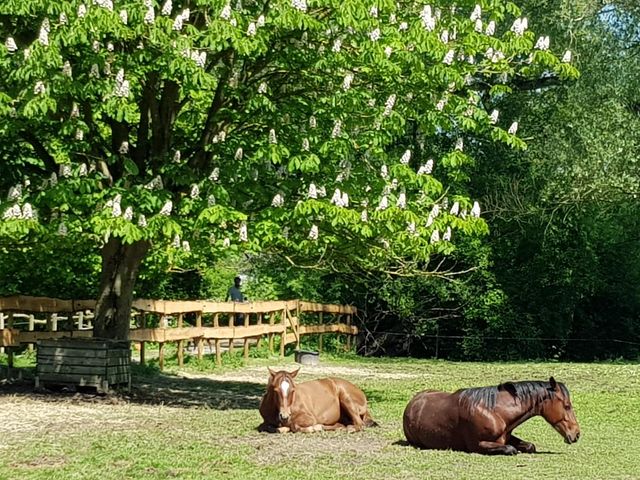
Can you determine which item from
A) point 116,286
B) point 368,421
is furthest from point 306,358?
point 368,421

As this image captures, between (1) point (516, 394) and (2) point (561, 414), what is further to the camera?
(1) point (516, 394)

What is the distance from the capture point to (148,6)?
1352cm

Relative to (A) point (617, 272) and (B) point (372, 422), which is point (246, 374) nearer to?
(B) point (372, 422)

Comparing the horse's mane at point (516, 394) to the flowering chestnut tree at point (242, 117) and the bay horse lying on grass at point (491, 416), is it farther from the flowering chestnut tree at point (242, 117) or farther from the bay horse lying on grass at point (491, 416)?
the flowering chestnut tree at point (242, 117)

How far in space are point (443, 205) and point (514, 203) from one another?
45.6 ft

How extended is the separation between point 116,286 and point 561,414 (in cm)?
872

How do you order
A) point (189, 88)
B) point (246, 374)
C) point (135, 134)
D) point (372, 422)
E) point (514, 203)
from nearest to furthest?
1. point (372, 422)
2. point (189, 88)
3. point (135, 134)
4. point (246, 374)
5. point (514, 203)

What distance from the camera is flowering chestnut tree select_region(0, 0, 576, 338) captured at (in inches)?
544

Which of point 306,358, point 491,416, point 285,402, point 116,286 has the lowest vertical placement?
point 491,416

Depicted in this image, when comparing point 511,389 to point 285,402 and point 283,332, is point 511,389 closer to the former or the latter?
point 285,402

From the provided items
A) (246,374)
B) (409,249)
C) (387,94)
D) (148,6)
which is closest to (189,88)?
(148,6)

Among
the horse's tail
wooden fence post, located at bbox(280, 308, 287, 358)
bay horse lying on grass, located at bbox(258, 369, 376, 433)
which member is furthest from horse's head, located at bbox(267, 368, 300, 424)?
wooden fence post, located at bbox(280, 308, 287, 358)

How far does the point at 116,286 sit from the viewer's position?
56.9 ft

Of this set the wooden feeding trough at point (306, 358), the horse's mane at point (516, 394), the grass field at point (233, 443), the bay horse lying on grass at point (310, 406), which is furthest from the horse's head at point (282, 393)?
the wooden feeding trough at point (306, 358)
